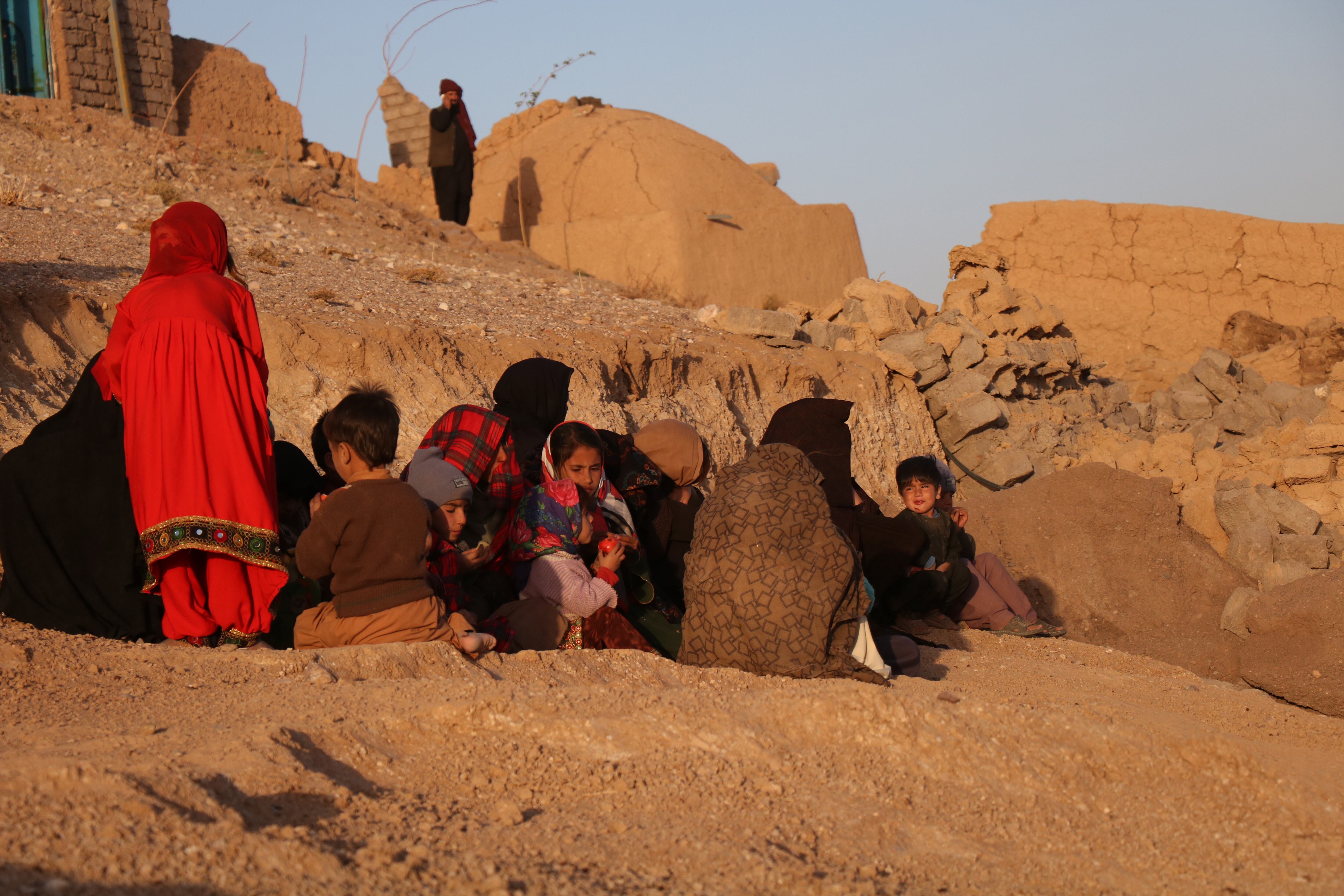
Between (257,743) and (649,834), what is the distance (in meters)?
0.85

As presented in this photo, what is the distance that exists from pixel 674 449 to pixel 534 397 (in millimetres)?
624

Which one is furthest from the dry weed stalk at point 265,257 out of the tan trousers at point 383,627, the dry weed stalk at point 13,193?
the tan trousers at point 383,627

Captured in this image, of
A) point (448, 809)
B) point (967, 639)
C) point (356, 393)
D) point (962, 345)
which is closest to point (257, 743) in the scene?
point (448, 809)

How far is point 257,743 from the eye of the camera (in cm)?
234

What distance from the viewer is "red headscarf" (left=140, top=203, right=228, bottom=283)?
11.7ft

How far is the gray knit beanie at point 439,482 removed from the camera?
3.52 metres

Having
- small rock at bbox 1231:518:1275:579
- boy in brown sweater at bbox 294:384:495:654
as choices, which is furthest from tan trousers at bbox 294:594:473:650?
small rock at bbox 1231:518:1275:579

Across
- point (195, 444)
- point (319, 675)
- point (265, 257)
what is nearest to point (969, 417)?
point (265, 257)

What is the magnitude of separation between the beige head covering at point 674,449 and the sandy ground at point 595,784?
1258 mm

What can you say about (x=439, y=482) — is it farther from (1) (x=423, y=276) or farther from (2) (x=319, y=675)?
(1) (x=423, y=276)

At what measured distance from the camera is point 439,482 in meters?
3.53

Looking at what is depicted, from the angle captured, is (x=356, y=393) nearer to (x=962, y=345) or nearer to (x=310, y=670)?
(x=310, y=670)

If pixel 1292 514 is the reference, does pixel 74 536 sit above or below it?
above

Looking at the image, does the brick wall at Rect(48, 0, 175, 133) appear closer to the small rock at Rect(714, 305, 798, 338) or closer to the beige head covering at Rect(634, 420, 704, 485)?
the small rock at Rect(714, 305, 798, 338)
